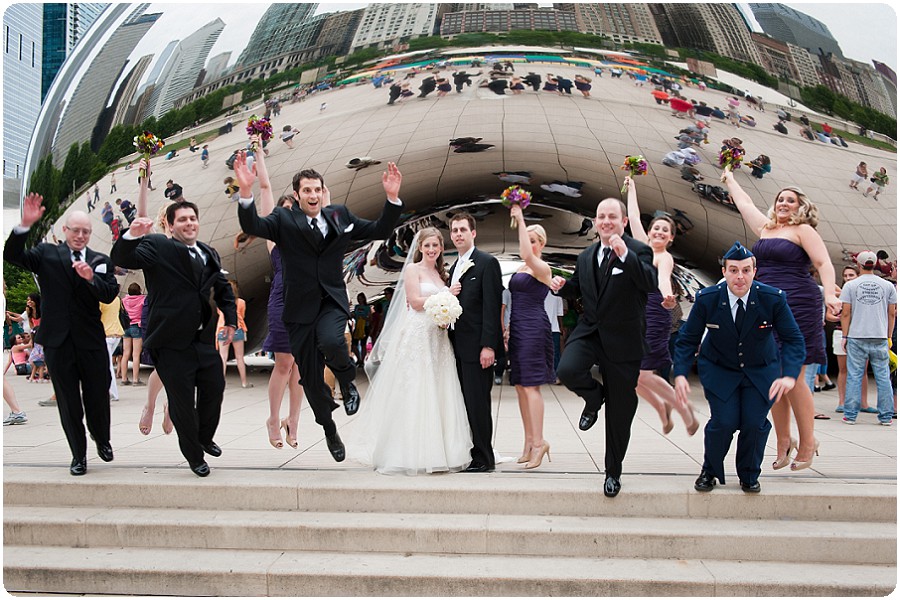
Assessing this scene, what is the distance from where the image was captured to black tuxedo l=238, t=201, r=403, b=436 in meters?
3.99

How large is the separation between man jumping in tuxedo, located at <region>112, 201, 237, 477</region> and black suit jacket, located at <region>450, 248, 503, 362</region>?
1422mm

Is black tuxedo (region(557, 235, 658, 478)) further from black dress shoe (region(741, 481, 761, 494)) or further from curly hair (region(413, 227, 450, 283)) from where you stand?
curly hair (region(413, 227, 450, 283))

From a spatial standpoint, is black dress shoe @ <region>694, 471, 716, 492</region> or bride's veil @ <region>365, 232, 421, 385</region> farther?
bride's veil @ <region>365, 232, 421, 385</region>

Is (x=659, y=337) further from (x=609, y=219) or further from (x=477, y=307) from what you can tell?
(x=609, y=219)

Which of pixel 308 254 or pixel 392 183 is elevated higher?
pixel 392 183

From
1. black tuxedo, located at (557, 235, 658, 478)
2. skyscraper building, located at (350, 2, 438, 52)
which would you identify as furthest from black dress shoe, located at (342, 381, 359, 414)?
skyscraper building, located at (350, 2, 438, 52)

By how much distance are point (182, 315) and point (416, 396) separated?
4.63 ft

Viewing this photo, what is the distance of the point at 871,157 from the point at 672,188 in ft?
5.93

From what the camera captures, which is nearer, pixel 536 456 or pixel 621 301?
pixel 621 301

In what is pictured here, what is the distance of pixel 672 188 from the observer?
6.63 meters

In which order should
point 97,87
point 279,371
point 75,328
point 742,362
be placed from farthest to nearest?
point 97,87
point 279,371
point 75,328
point 742,362

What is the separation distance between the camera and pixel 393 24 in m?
6.12

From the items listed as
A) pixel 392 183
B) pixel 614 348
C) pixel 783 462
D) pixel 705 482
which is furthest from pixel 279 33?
pixel 783 462

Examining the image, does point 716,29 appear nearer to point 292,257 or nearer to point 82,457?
point 292,257
